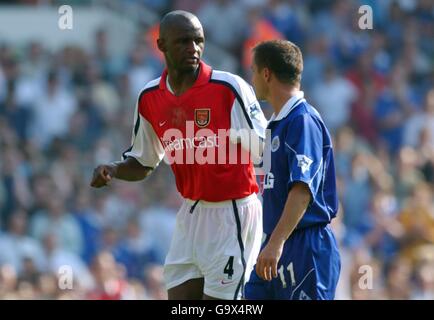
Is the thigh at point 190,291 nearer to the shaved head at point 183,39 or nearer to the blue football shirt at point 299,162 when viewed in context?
the blue football shirt at point 299,162

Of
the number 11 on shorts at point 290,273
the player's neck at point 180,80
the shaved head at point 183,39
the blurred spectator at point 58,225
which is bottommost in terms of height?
the blurred spectator at point 58,225

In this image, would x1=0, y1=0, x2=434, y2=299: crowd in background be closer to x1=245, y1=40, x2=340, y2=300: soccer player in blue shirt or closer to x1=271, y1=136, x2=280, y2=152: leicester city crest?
x1=245, y1=40, x2=340, y2=300: soccer player in blue shirt

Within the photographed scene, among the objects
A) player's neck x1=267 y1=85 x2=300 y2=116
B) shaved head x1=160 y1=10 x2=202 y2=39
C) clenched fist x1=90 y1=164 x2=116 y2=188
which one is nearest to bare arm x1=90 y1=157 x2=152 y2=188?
clenched fist x1=90 y1=164 x2=116 y2=188

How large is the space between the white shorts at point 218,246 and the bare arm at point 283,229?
2.10ft

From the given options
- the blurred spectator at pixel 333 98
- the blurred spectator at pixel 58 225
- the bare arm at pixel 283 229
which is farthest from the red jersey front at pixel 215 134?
the blurred spectator at pixel 333 98

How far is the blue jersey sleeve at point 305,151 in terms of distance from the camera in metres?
7.82

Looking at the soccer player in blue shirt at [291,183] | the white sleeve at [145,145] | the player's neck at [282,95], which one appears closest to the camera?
the soccer player in blue shirt at [291,183]

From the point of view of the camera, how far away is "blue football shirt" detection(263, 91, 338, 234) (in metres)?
7.88

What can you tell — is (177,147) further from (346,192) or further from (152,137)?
(346,192)

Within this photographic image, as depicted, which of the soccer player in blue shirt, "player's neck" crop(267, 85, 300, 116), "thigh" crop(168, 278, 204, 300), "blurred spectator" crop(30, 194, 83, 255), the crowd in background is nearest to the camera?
the soccer player in blue shirt

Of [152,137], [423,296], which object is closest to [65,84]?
[423,296]

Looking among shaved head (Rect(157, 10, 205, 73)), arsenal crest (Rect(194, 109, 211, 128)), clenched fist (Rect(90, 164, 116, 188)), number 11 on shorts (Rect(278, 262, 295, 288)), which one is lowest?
number 11 on shorts (Rect(278, 262, 295, 288))

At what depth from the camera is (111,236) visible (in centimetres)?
1488
